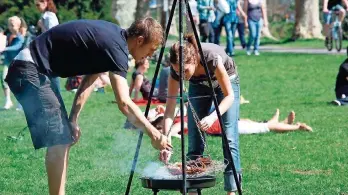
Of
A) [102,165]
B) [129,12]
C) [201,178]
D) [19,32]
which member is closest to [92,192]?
[102,165]

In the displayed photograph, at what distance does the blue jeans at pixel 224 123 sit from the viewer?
Result: 7020mm

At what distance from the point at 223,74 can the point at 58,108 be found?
1202 mm

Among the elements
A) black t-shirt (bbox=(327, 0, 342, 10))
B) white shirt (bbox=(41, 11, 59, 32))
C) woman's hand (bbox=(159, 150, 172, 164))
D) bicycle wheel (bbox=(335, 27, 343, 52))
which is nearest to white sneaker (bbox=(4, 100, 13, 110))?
white shirt (bbox=(41, 11, 59, 32))

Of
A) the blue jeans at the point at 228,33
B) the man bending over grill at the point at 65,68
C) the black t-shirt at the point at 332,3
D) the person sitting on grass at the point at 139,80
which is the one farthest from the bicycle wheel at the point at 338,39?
the man bending over grill at the point at 65,68

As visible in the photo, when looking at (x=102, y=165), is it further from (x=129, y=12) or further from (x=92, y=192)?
(x=129, y=12)

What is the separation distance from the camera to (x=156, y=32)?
593cm

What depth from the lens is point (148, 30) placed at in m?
5.91

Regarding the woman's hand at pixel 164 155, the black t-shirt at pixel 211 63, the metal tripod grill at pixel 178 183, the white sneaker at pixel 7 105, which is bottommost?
the white sneaker at pixel 7 105

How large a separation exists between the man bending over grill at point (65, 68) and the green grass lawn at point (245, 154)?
3.15 ft

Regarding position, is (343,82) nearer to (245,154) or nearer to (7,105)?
(245,154)

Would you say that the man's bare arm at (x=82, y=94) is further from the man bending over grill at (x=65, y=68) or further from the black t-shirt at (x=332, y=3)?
the black t-shirt at (x=332, y=3)

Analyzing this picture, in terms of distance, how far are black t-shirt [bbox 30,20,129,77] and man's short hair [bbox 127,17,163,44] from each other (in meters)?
0.11

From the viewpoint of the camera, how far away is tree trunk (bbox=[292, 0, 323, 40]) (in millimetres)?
30297

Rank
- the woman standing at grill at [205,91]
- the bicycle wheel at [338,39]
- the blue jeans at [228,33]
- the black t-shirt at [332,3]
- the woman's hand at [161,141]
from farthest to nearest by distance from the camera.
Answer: the black t-shirt at [332,3], the bicycle wheel at [338,39], the blue jeans at [228,33], the woman standing at grill at [205,91], the woman's hand at [161,141]
